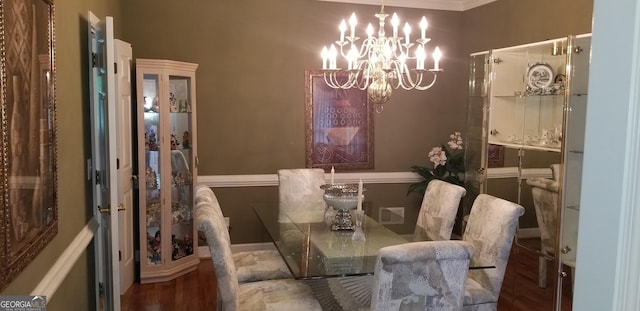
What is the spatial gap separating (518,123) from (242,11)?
2.70 m

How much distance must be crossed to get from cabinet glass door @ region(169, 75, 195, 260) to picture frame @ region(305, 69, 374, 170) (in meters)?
1.20

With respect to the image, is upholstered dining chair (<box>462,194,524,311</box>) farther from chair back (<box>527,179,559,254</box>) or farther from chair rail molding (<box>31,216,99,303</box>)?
chair rail molding (<box>31,216,99,303</box>)

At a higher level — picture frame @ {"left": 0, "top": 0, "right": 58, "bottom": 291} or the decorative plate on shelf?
the decorative plate on shelf

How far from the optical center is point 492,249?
2.88 m

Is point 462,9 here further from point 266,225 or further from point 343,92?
point 266,225

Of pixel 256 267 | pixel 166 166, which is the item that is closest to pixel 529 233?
pixel 256 267

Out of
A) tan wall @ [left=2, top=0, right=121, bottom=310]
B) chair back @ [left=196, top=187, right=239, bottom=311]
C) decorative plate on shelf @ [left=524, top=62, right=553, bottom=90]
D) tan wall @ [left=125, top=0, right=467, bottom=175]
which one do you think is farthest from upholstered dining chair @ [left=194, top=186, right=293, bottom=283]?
decorative plate on shelf @ [left=524, top=62, right=553, bottom=90]

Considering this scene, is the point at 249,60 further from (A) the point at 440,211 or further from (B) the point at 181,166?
(A) the point at 440,211

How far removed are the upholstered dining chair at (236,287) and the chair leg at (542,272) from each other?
72.7 inches

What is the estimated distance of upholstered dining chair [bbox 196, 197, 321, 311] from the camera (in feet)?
7.93

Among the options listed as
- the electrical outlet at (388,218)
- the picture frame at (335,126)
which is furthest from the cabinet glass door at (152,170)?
the electrical outlet at (388,218)

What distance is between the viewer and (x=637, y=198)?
0.85m

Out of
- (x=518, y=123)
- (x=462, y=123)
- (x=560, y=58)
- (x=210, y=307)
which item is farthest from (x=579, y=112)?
(x=210, y=307)

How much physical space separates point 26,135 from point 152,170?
2.57 m
